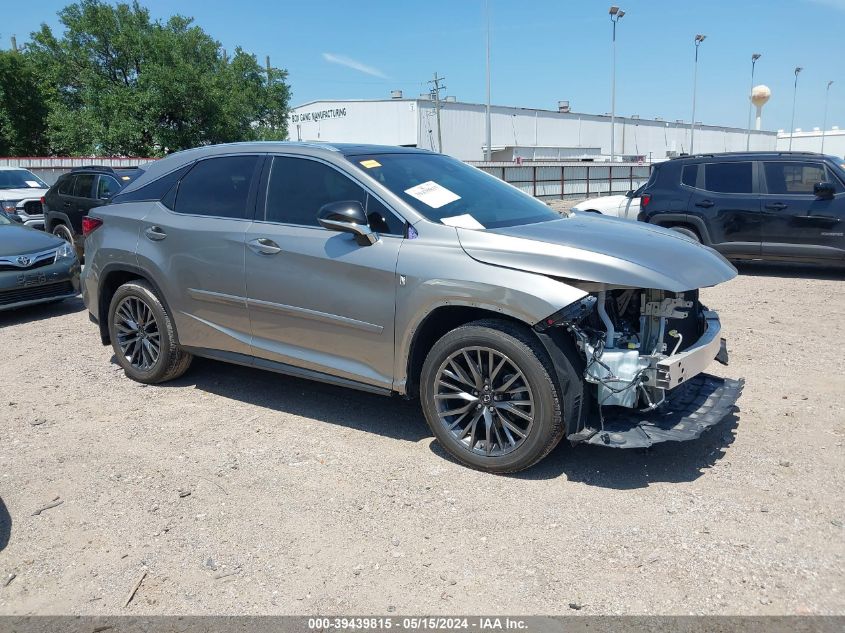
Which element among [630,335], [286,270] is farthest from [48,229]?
[630,335]

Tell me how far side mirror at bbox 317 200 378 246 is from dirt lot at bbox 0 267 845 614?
1.33 m

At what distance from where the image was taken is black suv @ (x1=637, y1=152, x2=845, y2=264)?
31.2 ft

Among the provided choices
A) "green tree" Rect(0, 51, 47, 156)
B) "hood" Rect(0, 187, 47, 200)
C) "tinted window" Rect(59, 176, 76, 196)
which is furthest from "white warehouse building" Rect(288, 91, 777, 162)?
"tinted window" Rect(59, 176, 76, 196)

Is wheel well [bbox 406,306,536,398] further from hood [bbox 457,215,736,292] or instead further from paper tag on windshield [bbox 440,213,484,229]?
paper tag on windshield [bbox 440,213,484,229]

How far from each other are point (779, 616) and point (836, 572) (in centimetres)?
46

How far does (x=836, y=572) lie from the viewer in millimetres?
2973

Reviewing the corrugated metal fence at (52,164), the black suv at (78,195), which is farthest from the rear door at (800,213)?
the corrugated metal fence at (52,164)

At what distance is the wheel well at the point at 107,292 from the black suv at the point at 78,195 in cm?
659

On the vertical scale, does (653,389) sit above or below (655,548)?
above

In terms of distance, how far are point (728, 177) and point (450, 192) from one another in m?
7.23

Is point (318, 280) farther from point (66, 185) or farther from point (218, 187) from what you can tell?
point (66, 185)

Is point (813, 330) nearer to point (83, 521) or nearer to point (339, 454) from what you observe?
point (339, 454)

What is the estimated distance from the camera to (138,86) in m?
38.5

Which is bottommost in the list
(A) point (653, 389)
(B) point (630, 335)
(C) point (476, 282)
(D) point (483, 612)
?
(D) point (483, 612)
